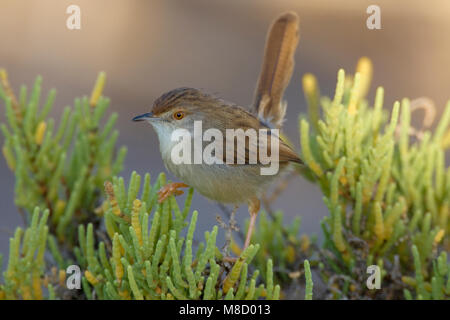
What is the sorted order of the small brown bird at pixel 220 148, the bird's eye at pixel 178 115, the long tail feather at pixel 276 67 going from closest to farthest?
the small brown bird at pixel 220 148, the bird's eye at pixel 178 115, the long tail feather at pixel 276 67

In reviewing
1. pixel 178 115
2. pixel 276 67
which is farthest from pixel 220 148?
pixel 276 67

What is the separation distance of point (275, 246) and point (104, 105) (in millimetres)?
1269

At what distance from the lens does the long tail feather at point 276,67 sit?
3691 mm

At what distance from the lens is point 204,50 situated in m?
8.55

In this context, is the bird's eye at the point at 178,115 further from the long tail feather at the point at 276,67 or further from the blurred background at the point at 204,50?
the blurred background at the point at 204,50

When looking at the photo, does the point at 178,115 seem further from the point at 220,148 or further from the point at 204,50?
the point at 204,50

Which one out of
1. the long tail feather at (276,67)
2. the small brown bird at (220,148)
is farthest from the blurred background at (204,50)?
the small brown bird at (220,148)

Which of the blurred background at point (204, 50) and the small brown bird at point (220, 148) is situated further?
the blurred background at point (204, 50)

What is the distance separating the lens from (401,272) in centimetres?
312

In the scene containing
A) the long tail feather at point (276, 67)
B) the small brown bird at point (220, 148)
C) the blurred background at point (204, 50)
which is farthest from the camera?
the blurred background at point (204, 50)

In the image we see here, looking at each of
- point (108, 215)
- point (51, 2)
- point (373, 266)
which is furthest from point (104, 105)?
point (51, 2)

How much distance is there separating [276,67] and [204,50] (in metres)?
4.96

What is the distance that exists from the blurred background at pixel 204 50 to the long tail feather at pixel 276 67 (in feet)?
10.7

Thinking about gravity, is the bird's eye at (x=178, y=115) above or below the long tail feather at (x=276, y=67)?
below
